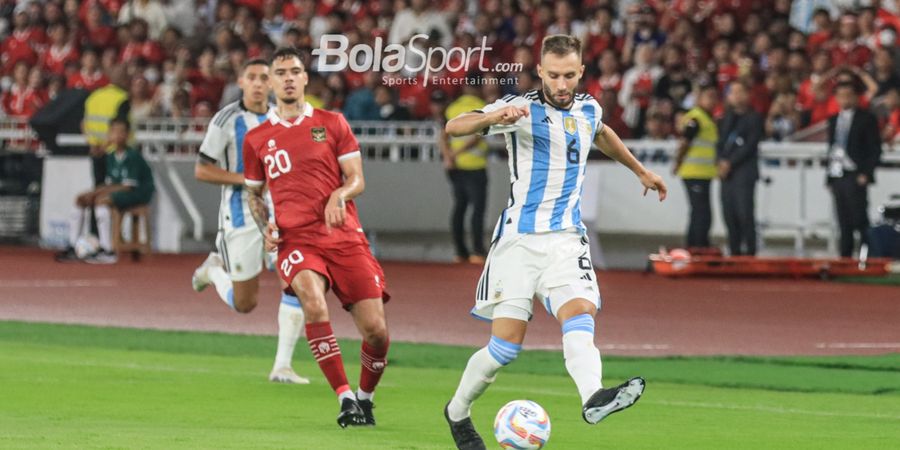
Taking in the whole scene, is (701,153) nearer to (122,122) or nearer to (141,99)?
(122,122)

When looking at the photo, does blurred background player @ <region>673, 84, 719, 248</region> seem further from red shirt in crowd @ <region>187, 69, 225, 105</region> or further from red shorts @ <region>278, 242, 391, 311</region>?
red shorts @ <region>278, 242, 391, 311</region>

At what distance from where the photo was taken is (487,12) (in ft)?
84.7

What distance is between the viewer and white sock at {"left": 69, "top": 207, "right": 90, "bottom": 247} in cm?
2488

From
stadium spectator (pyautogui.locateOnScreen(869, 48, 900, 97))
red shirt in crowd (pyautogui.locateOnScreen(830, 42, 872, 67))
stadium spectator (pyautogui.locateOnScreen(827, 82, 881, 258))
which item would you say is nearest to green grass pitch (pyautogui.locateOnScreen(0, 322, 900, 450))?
stadium spectator (pyautogui.locateOnScreen(827, 82, 881, 258))

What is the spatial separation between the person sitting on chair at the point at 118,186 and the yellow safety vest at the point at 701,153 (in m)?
7.20

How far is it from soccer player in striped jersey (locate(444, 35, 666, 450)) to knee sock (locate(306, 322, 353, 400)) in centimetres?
140

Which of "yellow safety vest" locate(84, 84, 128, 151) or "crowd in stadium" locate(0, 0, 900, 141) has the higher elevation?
"crowd in stadium" locate(0, 0, 900, 141)

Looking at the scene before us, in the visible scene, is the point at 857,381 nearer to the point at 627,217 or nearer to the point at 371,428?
the point at 371,428

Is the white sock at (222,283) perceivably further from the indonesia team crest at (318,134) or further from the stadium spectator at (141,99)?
the stadium spectator at (141,99)

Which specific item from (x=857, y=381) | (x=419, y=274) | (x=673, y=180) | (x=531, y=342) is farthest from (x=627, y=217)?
(x=857, y=381)

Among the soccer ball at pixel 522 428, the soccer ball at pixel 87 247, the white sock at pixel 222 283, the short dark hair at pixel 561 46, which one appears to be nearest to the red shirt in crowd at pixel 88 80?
the soccer ball at pixel 87 247

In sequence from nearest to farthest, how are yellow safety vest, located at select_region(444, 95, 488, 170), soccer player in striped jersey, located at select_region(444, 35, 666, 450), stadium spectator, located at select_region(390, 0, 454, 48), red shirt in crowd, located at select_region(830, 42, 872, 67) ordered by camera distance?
soccer player in striped jersey, located at select_region(444, 35, 666, 450), red shirt in crowd, located at select_region(830, 42, 872, 67), yellow safety vest, located at select_region(444, 95, 488, 170), stadium spectator, located at select_region(390, 0, 454, 48)

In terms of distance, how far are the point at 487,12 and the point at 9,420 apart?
16.5 m

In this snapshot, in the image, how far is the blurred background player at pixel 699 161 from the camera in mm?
21828
